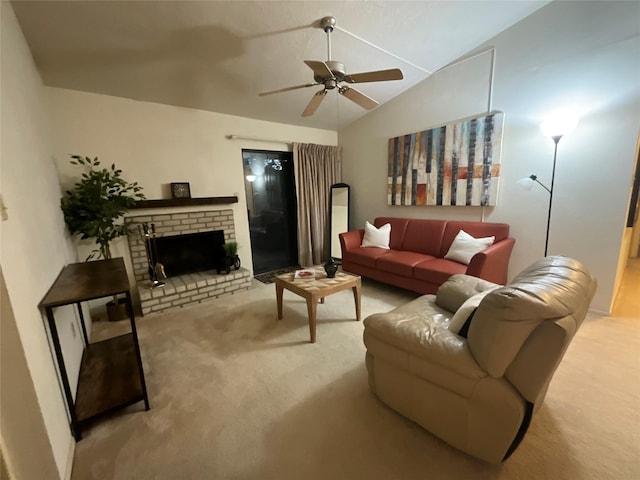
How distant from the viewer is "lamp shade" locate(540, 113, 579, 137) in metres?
2.42

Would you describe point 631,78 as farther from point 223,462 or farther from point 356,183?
point 223,462

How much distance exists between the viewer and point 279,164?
4.21 m

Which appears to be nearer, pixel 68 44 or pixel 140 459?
pixel 140 459

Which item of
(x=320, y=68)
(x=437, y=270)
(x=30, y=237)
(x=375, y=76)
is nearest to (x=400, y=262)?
→ (x=437, y=270)

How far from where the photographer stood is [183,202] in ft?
10.5

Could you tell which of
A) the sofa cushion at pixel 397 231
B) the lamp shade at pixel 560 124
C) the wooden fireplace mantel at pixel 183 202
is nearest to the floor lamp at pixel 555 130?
the lamp shade at pixel 560 124

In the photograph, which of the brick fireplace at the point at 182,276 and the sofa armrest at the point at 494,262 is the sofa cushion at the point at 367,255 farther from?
the brick fireplace at the point at 182,276

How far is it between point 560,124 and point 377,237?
221 cm

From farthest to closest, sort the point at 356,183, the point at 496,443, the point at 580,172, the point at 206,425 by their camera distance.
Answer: the point at 356,183 < the point at 580,172 < the point at 206,425 < the point at 496,443

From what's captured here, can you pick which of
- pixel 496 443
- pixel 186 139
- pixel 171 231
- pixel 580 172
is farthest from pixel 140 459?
pixel 580 172

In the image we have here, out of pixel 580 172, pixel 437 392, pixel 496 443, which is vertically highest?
pixel 580 172

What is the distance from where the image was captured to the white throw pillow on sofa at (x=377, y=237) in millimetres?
3736

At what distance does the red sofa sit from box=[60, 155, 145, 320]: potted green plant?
8.75ft

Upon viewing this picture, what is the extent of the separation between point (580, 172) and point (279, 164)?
3.67 metres
